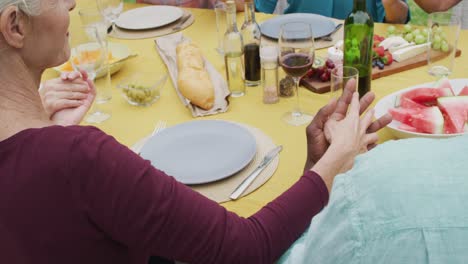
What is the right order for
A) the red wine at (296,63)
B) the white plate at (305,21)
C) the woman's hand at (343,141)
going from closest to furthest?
the woman's hand at (343,141)
the red wine at (296,63)
the white plate at (305,21)

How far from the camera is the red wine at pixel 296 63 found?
4.88 ft

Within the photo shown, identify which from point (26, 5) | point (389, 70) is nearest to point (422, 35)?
point (389, 70)

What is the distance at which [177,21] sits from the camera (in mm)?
2322

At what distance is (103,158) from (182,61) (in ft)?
3.25

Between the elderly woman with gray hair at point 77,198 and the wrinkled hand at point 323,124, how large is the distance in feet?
0.85

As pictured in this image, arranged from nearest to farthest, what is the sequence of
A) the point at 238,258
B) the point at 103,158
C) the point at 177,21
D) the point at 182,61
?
the point at 103,158, the point at 238,258, the point at 182,61, the point at 177,21

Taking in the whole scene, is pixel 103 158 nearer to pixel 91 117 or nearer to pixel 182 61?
pixel 91 117

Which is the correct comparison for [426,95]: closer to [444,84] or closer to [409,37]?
[444,84]

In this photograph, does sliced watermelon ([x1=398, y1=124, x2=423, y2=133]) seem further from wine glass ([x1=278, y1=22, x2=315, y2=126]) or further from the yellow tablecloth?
wine glass ([x1=278, y1=22, x2=315, y2=126])

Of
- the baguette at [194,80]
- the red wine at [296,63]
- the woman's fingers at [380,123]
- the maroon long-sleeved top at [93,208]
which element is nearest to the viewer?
the maroon long-sleeved top at [93,208]

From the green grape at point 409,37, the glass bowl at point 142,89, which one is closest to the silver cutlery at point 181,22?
the glass bowl at point 142,89

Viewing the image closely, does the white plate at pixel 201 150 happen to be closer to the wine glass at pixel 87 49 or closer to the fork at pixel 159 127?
the fork at pixel 159 127

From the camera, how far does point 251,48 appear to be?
5.62 feet

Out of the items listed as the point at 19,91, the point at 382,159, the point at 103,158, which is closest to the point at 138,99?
the point at 19,91
